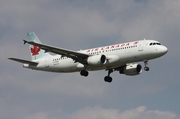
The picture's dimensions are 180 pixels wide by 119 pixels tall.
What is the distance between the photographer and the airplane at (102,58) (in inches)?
2719

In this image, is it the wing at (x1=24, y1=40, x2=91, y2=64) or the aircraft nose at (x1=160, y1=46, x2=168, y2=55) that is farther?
the wing at (x1=24, y1=40, x2=91, y2=64)

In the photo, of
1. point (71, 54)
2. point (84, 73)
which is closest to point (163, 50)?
point (84, 73)

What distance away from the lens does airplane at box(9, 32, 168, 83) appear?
2719 inches

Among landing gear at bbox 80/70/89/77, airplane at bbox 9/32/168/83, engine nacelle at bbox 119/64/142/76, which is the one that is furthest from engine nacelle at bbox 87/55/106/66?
engine nacelle at bbox 119/64/142/76

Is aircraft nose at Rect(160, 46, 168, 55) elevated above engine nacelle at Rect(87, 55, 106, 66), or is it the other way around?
aircraft nose at Rect(160, 46, 168, 55)

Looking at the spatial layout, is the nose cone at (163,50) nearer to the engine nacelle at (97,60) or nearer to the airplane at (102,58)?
the airplane at (102,58)

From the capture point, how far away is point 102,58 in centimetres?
7038

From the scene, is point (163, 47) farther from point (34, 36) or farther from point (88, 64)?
point (34, 36)

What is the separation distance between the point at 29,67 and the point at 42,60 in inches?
92.1

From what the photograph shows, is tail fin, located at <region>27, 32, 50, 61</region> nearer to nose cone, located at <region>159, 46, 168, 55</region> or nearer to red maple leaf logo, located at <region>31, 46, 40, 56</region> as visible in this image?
red maple leaf logo, located at <region>31, 46, 40, 56</region>

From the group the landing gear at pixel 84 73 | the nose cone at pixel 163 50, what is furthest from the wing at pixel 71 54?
the nose cone at pixel 163 50

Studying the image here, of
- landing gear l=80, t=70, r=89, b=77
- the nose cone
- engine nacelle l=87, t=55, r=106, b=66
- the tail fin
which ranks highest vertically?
the tail fin

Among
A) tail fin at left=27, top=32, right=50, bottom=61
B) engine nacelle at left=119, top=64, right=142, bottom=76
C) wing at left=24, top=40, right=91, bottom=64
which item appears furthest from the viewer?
tail fin at left=27, top=32, right=50, bottom=61

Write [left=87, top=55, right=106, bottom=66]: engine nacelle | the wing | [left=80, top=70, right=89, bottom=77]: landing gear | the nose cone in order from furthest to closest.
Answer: [left=80, top=70, right=89, bottom=77]: landing gear, the wing, [left=87, top=55, right=106, bottom=66]: engine nacelle, the nose cone
